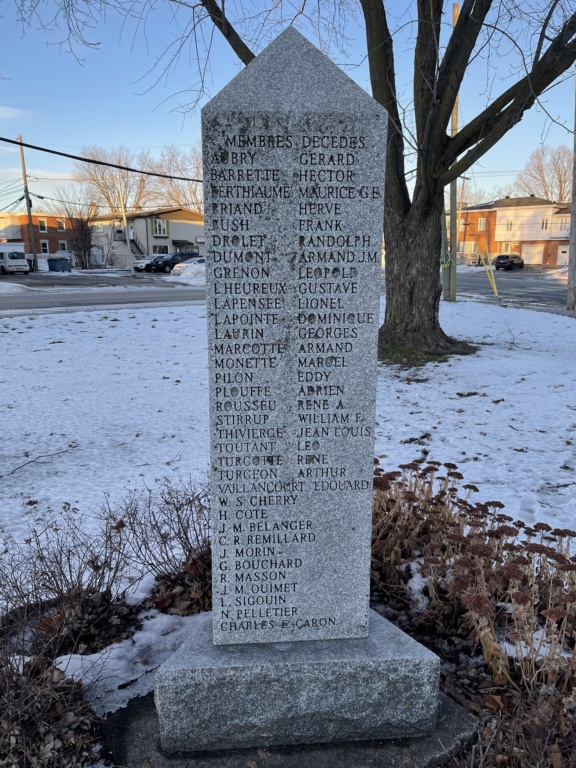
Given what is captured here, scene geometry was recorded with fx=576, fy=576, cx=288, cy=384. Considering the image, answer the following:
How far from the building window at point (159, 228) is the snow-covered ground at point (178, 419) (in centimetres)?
4637

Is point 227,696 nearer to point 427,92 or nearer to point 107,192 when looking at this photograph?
point 427,92

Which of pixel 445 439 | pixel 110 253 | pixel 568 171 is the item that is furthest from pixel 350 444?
pixel 568 171

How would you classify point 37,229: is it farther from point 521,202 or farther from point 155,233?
point 521,202

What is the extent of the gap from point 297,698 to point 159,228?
2257 inches

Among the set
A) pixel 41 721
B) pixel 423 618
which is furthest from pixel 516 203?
pixel 41 721

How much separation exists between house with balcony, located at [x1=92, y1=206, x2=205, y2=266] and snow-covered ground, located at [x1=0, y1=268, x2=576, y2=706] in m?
46.0

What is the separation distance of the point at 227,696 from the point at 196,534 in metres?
1.23

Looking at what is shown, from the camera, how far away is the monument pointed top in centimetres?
218

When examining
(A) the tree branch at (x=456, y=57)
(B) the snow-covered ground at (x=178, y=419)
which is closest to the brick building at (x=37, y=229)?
(B) the snow-covered ground at (x=178, y=419)

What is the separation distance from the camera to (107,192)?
63500mm

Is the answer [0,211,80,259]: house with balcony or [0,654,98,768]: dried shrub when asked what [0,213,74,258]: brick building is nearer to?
[0,211,80,259]: house with balcony

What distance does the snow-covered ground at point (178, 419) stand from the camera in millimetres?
4891

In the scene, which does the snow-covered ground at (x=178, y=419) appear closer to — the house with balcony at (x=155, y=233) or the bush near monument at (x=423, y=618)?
the bush near monument at (x=423, y=618)

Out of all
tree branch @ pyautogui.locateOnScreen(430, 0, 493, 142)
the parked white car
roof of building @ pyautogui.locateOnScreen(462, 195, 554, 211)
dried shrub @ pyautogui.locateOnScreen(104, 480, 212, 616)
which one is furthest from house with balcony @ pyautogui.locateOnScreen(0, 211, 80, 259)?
dried shrub @ pyautogui.locateOnScreen(104, 480, 212, 616)
